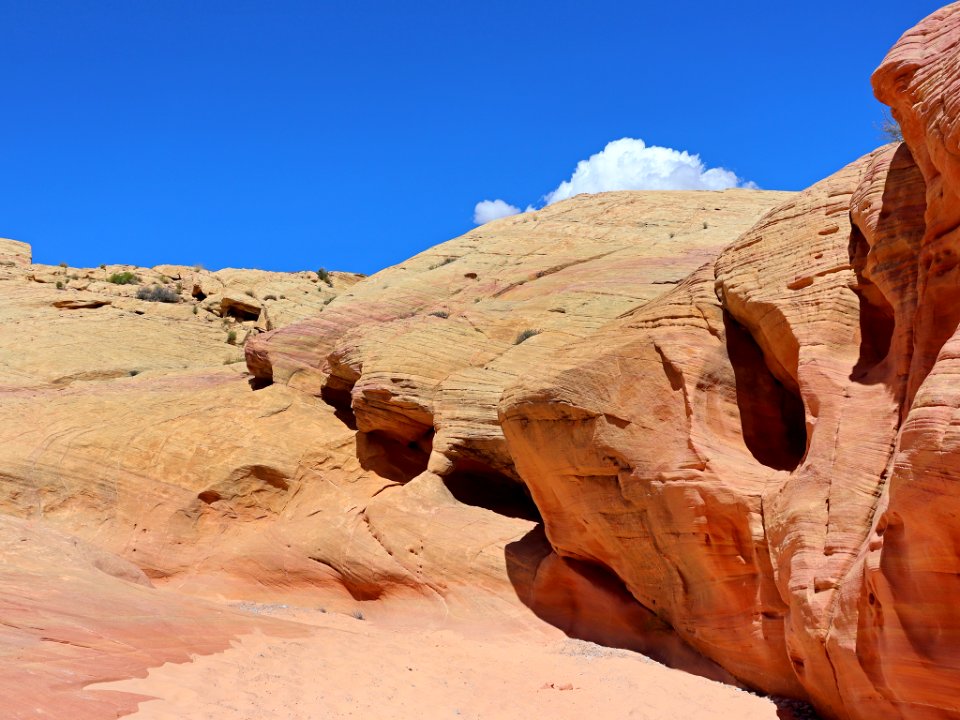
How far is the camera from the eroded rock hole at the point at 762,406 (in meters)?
11.8

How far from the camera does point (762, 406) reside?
12031 mm

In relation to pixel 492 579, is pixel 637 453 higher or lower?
higher

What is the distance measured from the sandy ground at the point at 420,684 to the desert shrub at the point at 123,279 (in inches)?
839

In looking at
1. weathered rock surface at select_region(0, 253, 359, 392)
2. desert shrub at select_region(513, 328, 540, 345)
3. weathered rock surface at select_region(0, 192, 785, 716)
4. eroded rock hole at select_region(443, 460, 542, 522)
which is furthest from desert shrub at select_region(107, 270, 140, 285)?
eroded rock hole at select_region(443, 460, 542, 522)

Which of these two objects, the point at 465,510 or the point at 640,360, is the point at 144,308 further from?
the point at 640,360

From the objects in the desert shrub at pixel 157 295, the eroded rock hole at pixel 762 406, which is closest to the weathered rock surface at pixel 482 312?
the eroded rock hole at pixel 762 406

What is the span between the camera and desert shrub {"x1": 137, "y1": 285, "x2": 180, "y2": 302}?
2772 cm

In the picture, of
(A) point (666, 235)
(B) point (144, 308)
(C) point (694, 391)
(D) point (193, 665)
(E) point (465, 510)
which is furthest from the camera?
(B) point (144, 308)

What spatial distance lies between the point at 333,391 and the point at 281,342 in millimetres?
1589

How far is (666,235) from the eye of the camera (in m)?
20.7

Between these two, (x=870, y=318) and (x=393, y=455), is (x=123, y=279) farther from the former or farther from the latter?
(x=870, y=318)

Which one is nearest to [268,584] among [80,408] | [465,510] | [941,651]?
[465,510]

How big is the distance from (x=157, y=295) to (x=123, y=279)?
11.1 ft

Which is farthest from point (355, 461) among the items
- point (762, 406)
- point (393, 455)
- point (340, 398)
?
point (762, 406)
